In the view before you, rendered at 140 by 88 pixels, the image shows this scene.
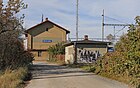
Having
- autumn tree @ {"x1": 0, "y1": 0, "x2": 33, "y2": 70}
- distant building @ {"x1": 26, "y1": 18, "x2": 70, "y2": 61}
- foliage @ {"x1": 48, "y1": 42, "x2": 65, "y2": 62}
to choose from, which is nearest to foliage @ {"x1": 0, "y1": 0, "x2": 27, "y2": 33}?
autumn tree @ {"x1": 0, "y1": 0, "x2": 33, "y2": 70}

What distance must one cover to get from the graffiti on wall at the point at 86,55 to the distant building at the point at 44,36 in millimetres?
29931

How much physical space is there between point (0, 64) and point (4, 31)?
9.09 feet

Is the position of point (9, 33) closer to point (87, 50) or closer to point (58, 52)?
point (87, 50)

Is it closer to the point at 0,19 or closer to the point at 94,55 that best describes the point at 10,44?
the point at 0,19

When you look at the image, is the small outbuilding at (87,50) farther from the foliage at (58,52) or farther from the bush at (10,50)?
the bush at (10,50)

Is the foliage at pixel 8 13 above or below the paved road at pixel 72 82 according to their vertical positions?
above

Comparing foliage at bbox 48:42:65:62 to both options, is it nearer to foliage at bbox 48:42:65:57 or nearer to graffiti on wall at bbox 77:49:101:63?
foliage at bbox 48:42:65:57

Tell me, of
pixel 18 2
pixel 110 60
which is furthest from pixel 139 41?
pixel 18 2

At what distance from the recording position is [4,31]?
28812 mm

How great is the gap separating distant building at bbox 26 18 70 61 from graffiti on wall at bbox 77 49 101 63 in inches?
1178

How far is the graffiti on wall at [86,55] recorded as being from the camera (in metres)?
50.1

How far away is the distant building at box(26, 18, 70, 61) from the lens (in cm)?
7956

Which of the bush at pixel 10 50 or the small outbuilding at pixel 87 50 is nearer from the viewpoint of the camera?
the bush at pixel 10 50

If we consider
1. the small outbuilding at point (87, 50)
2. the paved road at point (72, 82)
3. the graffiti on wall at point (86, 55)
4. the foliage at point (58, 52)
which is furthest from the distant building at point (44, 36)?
the paved road at point (72, 82)
